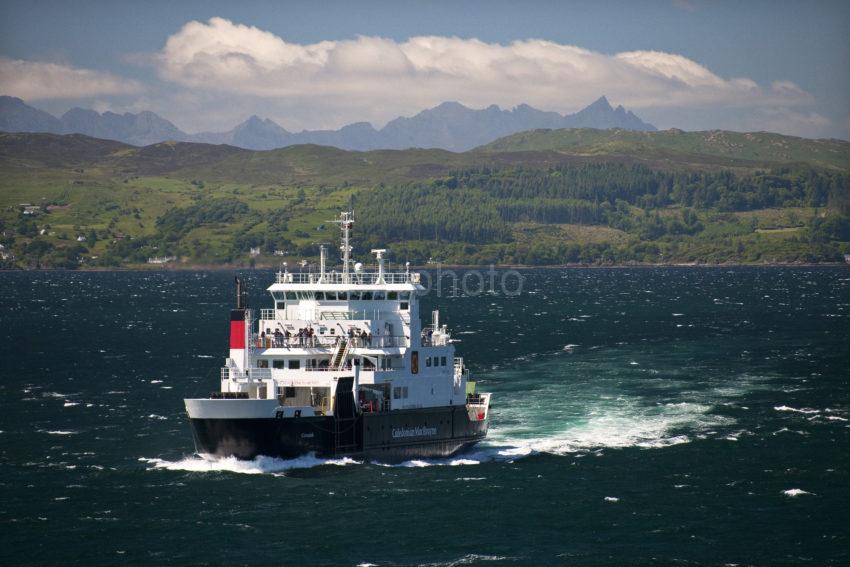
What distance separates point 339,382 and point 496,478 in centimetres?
928

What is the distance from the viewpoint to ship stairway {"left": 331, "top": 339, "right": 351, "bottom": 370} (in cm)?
6003

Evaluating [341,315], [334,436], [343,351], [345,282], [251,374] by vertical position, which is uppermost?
[345,282]

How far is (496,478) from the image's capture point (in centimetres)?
5953

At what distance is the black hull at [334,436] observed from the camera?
5703 centimetres

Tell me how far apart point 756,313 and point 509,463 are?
4478 inches

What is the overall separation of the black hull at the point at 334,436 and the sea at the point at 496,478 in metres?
0.66

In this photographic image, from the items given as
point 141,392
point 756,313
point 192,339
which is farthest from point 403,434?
point 756,313

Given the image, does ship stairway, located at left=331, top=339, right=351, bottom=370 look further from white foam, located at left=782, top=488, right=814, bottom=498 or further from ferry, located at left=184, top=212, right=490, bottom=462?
white foam, located at left=782, top=488, right=814, bottom=498

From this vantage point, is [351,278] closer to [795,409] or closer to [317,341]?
[317,341]

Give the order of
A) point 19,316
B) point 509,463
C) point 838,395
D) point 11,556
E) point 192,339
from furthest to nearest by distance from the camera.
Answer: point 19,316 → point 192,339 → point 838,395 → point 509,463 → point 11,556

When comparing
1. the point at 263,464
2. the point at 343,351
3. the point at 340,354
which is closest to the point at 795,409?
the point at 343,351

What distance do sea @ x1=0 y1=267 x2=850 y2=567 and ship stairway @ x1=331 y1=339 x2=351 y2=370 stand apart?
4896mm

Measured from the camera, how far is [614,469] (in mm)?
61750

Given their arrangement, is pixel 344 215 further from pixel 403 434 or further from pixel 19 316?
pixel 19 316
